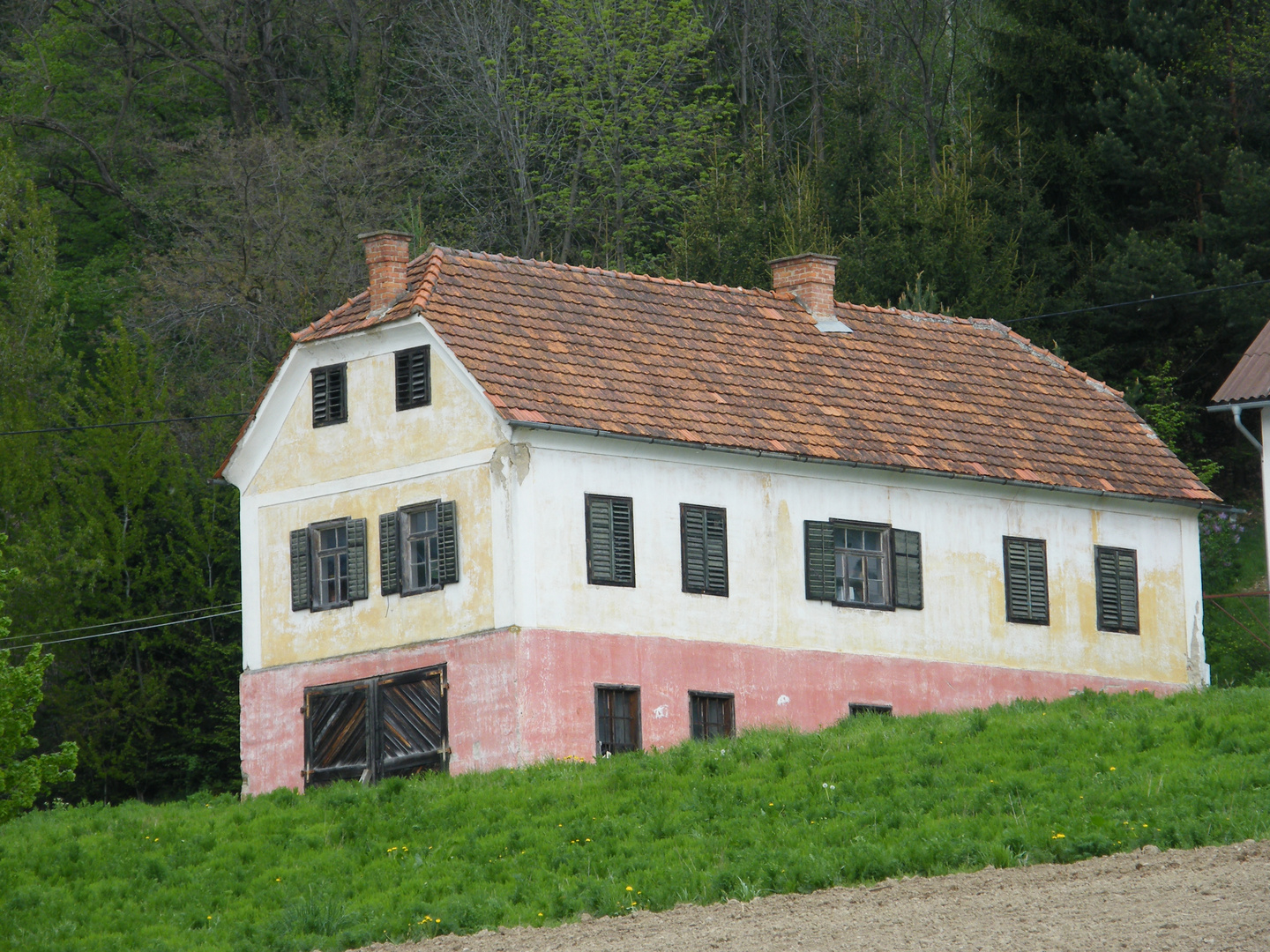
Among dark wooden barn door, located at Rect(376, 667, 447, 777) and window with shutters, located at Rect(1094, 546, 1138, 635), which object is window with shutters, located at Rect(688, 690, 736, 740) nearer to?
dark wooden barn door, located at Rect(376, 667, 447, 777)

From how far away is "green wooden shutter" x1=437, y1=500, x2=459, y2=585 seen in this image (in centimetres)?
3038

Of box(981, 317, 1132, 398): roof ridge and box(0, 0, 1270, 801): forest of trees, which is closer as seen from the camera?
box(981, 317, 1132, 398): roof ridge

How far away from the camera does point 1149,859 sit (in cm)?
1927

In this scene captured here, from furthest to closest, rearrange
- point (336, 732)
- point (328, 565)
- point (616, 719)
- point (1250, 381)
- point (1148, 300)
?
point (1148, 300) → point (1250, 381) → point (328, 565) → point (336, 732) → point (616, 719)

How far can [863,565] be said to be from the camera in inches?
1297

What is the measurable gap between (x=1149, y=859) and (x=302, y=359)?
17523mm

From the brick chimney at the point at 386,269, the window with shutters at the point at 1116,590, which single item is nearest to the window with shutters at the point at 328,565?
the brick chimney at the point at 386,269

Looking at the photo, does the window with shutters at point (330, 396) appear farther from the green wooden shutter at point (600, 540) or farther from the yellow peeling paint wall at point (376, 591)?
the green wooden shutter at point (600, 540)

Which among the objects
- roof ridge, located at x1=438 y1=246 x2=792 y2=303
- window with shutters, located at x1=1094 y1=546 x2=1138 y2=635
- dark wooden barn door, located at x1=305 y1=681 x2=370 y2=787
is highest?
roof ridge, located at x1=438 y1=246 x2=792 y2=303

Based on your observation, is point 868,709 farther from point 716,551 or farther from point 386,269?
point 386,269

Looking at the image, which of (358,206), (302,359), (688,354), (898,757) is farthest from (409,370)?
(358,206)

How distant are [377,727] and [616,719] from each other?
11.6 ft

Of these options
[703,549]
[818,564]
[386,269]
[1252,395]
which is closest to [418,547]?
[703,549]

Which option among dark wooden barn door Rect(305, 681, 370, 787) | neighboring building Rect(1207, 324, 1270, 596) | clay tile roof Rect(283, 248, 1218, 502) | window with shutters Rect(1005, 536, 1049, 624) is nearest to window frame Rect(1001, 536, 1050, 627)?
window with shutters Rect(1005, 536, 1049, 624)
